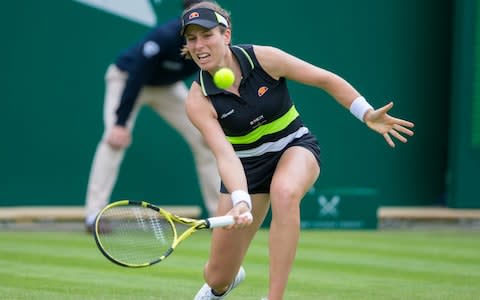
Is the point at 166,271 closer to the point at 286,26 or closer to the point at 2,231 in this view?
the point at 2,231

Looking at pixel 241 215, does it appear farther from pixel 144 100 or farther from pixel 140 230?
pixel 144 100

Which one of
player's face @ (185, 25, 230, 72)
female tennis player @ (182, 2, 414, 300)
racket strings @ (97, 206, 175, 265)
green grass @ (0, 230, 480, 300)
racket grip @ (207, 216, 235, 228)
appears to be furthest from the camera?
green grass @ (0, 230, 480, 300)

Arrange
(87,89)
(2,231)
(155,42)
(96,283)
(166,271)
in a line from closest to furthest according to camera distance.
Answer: (96,283) → (166,271) → (155,42) → (2,231) → (87,89)

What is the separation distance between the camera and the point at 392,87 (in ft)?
39.2

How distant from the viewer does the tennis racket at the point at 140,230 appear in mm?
4828

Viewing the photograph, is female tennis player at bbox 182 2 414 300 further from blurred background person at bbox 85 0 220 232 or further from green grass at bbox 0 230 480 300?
blurred background person at bbox 85 0 220 232

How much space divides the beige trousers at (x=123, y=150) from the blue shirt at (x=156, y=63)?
186 millimetres

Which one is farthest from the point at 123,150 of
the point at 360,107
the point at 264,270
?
the point at 360,107

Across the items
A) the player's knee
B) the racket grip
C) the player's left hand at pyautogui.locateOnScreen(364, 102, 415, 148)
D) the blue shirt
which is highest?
the player's left hand at pyautogui.locateOnScreen(364, 102, 415, 148)

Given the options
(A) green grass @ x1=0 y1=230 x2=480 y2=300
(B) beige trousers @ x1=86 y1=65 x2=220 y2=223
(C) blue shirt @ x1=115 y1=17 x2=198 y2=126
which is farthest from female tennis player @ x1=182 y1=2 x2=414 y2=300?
(B) beige trousers @ x1=86 y1=65 x2=220 y2=223

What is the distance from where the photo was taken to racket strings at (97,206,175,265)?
16.4ft

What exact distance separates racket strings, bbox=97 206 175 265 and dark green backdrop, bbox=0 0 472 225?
5.65 meters

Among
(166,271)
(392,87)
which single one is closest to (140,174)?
(392,87)

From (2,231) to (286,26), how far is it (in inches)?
144
